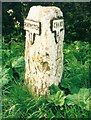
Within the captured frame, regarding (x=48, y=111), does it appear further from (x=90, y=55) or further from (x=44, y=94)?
(x=90, y=55)

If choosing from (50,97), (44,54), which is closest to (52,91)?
(50,97)

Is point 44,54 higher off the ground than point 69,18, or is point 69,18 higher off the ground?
point 44,54

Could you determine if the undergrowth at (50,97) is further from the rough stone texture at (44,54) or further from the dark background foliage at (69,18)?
the dark background foliage at (69,18)

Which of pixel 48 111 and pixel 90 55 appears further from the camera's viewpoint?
pixel 90 55

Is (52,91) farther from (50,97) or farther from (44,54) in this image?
(44,54)

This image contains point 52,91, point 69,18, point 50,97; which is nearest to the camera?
point 50,97

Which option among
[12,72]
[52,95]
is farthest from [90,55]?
[52,95]

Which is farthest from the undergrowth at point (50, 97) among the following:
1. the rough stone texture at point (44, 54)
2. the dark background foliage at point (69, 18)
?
the dark background foliage at point (69, 18)

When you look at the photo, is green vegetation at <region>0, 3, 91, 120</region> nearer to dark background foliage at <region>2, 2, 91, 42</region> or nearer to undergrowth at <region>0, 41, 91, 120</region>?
undergrowth at <region>0, 41, 91, 120</region>

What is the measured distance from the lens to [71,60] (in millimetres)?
6500

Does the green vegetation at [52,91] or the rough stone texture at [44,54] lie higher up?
the rough stone texture at [44,54]

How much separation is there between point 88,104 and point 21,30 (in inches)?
147

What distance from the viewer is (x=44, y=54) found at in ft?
17.1

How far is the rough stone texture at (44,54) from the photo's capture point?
5.19m
